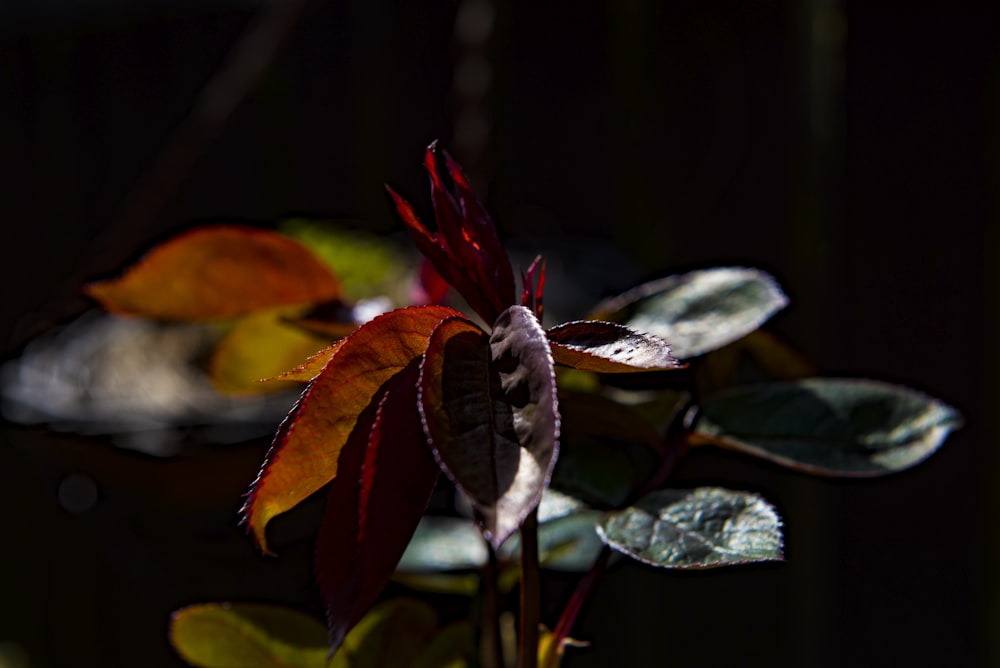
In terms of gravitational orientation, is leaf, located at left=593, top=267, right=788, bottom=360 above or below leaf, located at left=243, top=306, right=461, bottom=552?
below

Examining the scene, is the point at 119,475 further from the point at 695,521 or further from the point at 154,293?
the point at 695,521

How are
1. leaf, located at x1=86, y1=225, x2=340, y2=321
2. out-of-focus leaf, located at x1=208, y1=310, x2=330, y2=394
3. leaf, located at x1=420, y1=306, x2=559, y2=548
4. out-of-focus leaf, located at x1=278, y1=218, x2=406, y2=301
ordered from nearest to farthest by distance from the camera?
leaf, located at x1=420, y1=306, x2=559, y2=548 < leaf, located at x1=86, y1=225, x2=340, y2=321 < out-of-focus leaf, located at x1=208, y1=310, x2=330, y2=394 < out-of-focus leaf, located at x1=278, y1=218, x2=406, y2=301

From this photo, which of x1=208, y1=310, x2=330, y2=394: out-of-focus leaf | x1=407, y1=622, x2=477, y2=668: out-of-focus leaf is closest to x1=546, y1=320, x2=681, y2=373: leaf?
x1=407, y1=622, x2=477, y2=668: out-of-focus leaf

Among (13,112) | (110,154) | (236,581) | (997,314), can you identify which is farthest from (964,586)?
(13,112)

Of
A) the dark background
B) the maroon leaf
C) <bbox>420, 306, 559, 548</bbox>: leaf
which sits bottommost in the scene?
the dark background

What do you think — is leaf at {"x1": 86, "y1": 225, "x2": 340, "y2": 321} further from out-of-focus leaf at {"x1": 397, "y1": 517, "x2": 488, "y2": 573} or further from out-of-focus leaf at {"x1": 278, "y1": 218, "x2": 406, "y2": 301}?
out-of-focus leaf at {"x1": 278, "y1": 218, "x2": 406, "y2": 301}

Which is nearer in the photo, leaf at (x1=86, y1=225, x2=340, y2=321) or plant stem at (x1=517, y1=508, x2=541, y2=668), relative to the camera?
plant stem at (x1=517, y1=508, x2=541, y2=668)

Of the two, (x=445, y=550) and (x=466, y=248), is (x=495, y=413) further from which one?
(x=445, y=550)

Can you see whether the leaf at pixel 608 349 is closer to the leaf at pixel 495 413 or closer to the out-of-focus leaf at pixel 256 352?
the leaf at pixel 495 413
